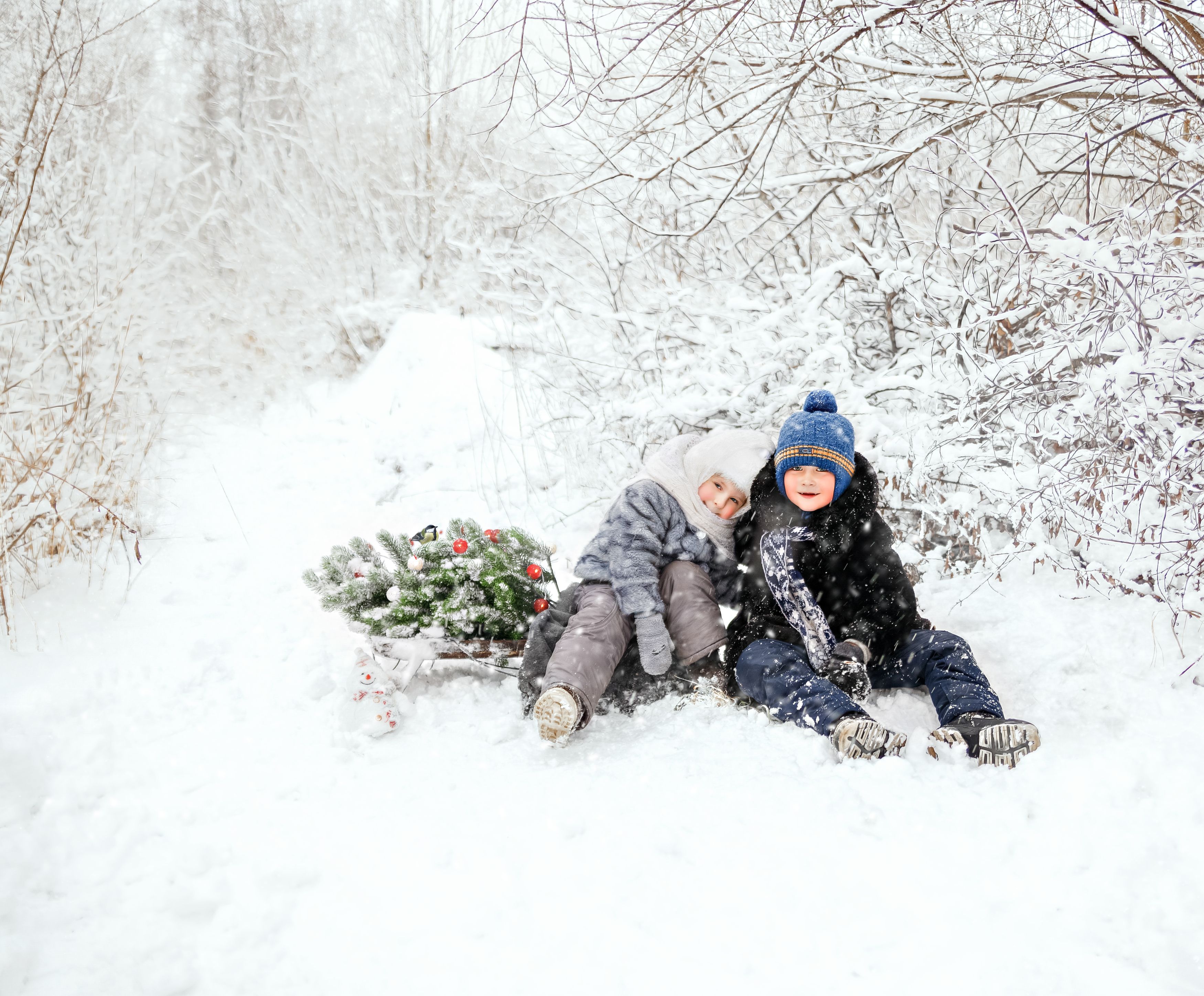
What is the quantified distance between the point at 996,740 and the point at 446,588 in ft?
6.33

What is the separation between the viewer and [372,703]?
2.51 m

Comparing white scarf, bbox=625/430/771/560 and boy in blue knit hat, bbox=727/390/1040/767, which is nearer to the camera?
boy in blue knit hat, bbox=727/390/1040/767

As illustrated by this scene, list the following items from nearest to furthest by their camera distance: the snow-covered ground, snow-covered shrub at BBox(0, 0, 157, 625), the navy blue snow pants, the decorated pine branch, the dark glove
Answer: the snow-covered ground
the navy blue snow pants
the dark glove
the decorated pine branch
snow-covered shrub at BBox(0, 0, 157, 625)

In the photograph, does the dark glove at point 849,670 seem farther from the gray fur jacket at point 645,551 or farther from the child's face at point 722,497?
the child's face at point 722,497

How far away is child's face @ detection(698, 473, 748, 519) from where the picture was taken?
270 centimetres

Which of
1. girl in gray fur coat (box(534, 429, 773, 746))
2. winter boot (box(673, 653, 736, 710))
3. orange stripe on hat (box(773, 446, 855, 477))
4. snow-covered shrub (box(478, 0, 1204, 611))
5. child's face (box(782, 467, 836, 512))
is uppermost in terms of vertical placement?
snow-covered shrub (box(478, 0, 1204, 611))

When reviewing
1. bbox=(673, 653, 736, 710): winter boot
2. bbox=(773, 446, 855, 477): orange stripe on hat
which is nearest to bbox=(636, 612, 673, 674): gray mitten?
bbox=(673, 653, 736, 710): winter boot

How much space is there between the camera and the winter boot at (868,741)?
201 cm

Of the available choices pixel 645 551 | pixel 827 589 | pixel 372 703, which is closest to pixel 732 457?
pixel 645 551

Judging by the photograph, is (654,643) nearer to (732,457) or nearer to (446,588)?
(732,457)

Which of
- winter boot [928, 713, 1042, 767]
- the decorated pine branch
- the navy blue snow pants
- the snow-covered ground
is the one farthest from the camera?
the decorated pine branch

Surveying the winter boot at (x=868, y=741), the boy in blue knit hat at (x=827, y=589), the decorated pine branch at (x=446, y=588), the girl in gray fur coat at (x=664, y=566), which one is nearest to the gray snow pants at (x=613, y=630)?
the girl in gray fur coat at (x=664, y=566)

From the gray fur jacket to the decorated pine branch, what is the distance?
0.96ft

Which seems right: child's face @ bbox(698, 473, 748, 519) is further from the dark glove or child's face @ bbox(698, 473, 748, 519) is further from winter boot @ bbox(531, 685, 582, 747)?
winter boot @ bbox(531, 685, 582, 747)
